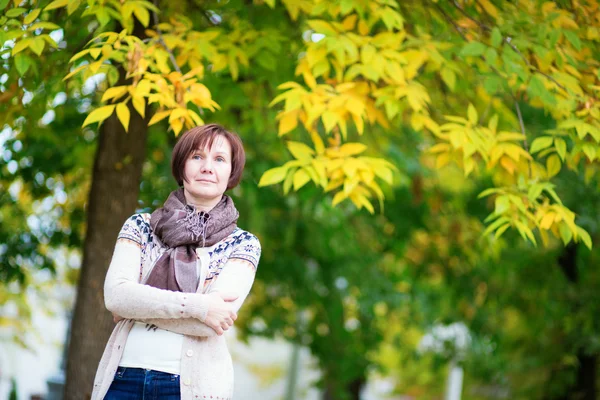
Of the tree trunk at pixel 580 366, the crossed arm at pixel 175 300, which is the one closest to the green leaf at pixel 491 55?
the crossed arm at pixel 175 300

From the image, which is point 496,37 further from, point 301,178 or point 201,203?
point 201,203

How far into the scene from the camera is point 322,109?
3.61 meters

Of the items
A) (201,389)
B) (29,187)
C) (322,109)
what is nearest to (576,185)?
(322,109)

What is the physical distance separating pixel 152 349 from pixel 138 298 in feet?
0.64

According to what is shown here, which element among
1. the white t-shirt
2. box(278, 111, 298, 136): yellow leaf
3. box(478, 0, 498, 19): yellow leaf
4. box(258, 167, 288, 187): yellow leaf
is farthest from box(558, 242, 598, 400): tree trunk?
the white t-shirt

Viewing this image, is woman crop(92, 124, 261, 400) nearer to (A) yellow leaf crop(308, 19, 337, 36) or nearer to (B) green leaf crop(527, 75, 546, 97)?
(A) yellow leaf crop(308, 19, 337, 36)

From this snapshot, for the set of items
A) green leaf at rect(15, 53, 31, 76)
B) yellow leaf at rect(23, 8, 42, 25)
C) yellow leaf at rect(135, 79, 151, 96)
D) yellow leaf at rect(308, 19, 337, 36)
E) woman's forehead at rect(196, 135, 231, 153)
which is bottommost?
woman's forehead at rect(196, 135, 231, 153)

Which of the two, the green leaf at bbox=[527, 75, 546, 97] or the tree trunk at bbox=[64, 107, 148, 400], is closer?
the green leaf at bbox=[527, 75, 546, 97]

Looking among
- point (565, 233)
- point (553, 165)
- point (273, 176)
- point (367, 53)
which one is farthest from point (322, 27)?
point (565, 233)

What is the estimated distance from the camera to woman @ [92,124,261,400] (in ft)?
8.42

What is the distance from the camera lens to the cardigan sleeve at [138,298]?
99.4 inches

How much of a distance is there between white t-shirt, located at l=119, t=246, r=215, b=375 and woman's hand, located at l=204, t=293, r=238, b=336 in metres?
0.14

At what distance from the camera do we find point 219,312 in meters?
2.56

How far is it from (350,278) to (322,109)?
5404 millimetres
